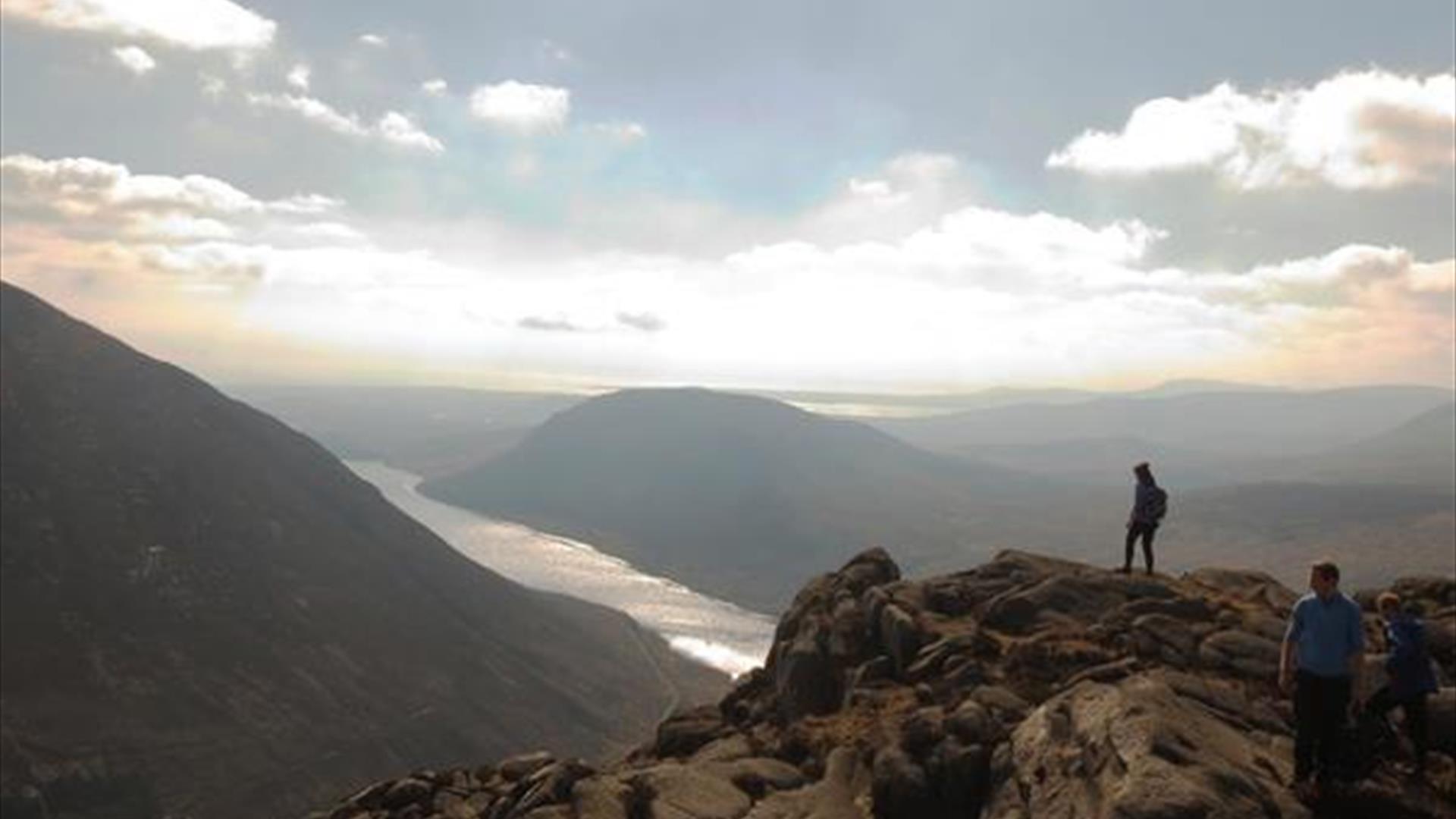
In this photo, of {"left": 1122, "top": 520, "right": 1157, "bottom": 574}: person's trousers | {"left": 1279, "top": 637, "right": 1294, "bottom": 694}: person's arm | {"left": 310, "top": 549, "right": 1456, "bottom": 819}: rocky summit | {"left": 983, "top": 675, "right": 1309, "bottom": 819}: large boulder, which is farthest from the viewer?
{"left": 1122, "top": 520, "right": 1157, "bottom": 574}: person's trousers

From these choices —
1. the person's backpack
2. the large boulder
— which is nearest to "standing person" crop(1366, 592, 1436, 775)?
the large boulder

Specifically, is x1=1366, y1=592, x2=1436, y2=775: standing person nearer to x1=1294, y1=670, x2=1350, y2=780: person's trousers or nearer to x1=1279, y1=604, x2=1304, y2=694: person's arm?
x1=1294, y1=670, x2=1350, y2=780: person's trousers

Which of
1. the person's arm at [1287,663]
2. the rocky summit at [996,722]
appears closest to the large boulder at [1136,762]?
the rocky summit at [996,722]

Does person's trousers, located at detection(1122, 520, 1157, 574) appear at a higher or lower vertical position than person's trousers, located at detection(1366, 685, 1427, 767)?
higher

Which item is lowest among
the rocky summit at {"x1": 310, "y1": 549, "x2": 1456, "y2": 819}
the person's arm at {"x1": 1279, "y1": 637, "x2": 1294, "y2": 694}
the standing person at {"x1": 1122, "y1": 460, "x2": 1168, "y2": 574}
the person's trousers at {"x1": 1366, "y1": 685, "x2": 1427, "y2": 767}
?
the rocky summit at {"x1": 310, "y1": 549, "x2": 1456, "y2": 819}

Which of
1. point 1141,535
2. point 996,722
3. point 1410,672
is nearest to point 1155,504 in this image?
point 1141,535

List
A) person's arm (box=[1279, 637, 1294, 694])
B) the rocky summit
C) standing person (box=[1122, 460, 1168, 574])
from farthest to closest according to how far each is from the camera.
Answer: standing person (box=[1122, 460, 1168, 574]) → the rocky summit → person's arm (box=[1279, 637, 1294, 694])

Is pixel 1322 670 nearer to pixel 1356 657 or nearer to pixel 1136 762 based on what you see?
pixel 1356 657
